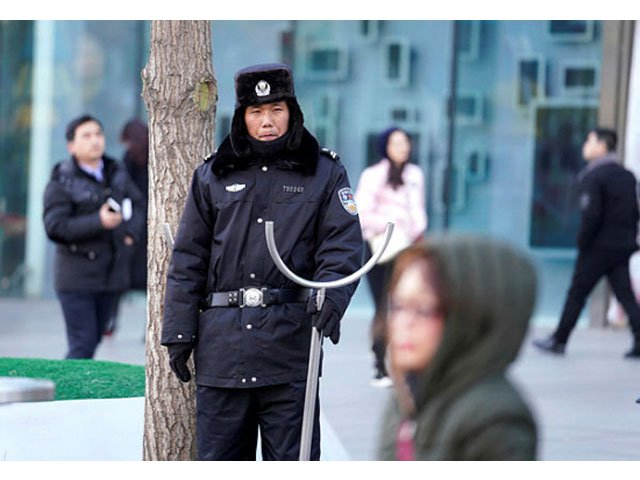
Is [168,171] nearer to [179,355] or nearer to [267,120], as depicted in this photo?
[267,120]

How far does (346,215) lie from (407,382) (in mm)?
2302

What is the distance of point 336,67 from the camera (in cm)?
1407

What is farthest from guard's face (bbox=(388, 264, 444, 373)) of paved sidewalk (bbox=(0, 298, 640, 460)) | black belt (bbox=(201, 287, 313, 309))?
paved sidewalk (bbox=(0, 298, 640, 460))

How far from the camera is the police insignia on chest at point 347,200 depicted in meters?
4.52

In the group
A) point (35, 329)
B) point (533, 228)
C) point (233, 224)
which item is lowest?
point (35, 329)

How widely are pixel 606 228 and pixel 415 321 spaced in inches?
337

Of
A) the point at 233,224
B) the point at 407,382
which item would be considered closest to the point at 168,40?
the point at 233,224

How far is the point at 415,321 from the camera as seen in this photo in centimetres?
216

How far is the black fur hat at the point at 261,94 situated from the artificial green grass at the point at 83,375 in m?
1.92

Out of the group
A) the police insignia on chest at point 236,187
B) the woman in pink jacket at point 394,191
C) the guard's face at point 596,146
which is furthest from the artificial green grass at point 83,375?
the guard's face at point 596,146

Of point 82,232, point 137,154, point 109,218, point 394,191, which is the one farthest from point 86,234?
point 137,154
